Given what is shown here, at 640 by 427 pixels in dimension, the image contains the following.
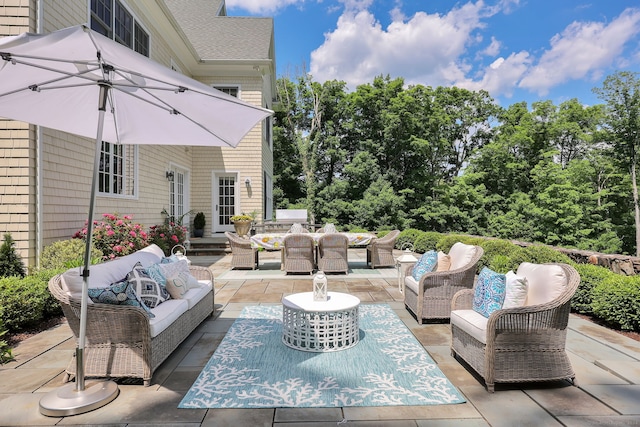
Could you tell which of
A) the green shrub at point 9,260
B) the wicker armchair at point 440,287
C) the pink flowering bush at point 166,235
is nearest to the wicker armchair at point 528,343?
the wicker armchair at point 440,287

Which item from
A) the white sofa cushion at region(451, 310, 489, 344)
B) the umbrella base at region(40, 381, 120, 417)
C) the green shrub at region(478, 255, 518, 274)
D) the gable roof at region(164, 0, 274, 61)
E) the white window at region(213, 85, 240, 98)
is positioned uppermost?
the gable roof at region(164, 0, 274, 61)

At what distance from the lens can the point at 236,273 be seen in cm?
794

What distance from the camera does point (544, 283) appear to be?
2.98 metres

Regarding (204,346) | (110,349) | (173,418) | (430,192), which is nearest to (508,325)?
(173,418)

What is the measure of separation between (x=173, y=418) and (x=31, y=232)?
14.4 ft

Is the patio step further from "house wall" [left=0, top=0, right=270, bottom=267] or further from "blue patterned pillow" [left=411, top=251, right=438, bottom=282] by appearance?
→ "blue patterned pillow" [left=411, top=251, right=438, bottom=282]

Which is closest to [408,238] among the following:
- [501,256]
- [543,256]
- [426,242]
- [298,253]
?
[426,242]

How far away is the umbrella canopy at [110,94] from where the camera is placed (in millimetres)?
2309

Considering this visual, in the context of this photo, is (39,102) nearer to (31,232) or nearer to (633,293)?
(31,232)

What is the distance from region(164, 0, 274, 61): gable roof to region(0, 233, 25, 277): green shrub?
949cm

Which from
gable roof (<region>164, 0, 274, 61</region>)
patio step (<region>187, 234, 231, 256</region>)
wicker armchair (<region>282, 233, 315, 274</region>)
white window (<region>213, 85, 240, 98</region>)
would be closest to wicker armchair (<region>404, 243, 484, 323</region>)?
wicker armchair (<region>282, 233, 315, 274</region>)

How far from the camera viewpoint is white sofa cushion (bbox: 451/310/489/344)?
2887mm

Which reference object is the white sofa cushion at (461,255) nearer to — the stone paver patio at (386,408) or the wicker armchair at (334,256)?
the stone paver patio at (386,408)

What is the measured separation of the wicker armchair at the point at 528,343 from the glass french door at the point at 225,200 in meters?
11.6
